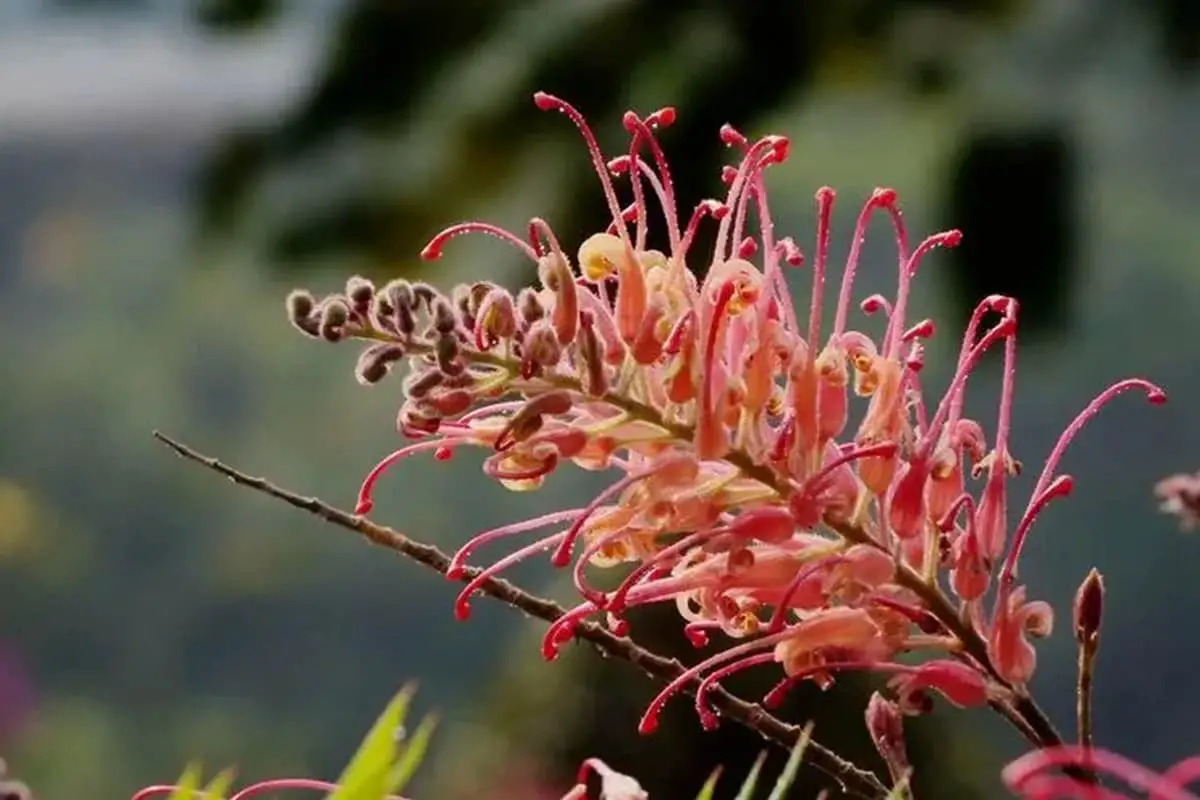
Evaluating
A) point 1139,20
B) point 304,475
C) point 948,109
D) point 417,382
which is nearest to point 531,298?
point 417,382

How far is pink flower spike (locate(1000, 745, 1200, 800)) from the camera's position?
0.18m

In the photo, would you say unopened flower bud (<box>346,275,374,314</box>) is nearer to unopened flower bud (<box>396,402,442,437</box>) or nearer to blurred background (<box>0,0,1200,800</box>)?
unopened flower bud (<box>396,402,442,437</box>)

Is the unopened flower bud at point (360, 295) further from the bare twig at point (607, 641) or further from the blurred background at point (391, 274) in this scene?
the blurred background at point (391, 274)

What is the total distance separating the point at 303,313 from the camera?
0.76ft

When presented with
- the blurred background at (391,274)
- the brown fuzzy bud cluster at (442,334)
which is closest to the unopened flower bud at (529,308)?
the brown fuzzy bud cluster at (442,334)

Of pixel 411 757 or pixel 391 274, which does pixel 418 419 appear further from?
pixel 391 274

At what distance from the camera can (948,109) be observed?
1156 mm

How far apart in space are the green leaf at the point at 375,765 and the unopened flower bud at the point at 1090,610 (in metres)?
0.10

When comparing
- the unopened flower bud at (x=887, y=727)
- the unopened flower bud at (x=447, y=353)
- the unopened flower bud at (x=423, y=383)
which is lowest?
the unopened flower bud at (x=887, y=727)

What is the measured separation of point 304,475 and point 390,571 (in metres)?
→ 0.11

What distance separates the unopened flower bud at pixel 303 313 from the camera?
0.23 metres

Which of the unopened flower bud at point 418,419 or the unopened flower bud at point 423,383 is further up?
the unopened flower bud at point 423,383

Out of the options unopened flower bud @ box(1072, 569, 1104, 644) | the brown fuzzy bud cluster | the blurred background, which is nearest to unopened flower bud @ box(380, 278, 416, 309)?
the brown fuzzy bud cluster

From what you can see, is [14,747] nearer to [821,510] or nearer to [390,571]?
[390,571]
